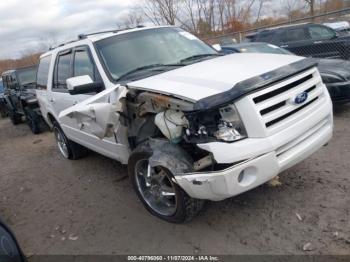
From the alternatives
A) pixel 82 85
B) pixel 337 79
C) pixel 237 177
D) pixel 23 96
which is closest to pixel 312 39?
pixel 337 79

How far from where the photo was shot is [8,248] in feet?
8.29

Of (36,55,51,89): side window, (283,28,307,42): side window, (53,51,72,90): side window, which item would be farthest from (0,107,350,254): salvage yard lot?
(283,28,307,42): side window

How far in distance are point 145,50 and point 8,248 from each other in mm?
2821

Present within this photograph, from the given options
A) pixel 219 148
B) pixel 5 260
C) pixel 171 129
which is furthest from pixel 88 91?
pixel 5 260

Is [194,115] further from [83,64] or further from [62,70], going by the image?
[62,70]

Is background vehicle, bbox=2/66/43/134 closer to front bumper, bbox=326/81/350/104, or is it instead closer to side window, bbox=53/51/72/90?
side window, bbox=53/51/72/90

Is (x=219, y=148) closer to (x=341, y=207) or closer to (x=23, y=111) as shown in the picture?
(x=341, y=207)

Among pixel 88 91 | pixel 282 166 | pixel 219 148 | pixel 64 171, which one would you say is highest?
pixel 88 91

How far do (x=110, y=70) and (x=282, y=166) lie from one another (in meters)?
2.25

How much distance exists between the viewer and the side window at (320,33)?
422 inches

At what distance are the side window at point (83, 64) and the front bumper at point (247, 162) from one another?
83.2 inches

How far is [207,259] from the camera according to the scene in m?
3.13

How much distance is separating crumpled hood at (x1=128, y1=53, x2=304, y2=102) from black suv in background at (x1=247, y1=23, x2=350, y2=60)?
7.28 meters

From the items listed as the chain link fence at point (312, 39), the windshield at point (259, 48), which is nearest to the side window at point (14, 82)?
the chain link fence at point (312, 39)
